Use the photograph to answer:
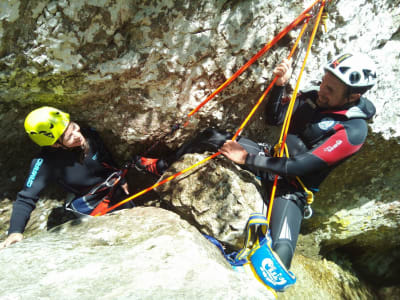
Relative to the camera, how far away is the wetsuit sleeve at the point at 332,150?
2.78m

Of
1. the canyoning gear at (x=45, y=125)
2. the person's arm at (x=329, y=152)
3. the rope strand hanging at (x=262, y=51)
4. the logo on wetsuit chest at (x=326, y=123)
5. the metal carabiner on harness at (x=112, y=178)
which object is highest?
the rope strand hanging at (x=262, y=51)

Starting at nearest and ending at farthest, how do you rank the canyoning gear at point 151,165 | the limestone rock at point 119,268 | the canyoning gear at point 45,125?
the limestone rock at point 119,268, the canyoning gear at point 45,125, the canyoning gear at point 151,165

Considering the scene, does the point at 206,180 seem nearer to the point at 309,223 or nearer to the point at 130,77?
the point at 130,77

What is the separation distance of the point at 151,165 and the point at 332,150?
239 cm

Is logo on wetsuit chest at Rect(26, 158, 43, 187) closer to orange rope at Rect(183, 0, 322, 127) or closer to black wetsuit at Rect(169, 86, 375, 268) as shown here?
black wetsuit at Rect(169, 86, 375, 268)

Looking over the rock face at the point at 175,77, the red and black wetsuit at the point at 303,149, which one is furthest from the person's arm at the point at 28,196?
the red and black wetsuit at the point at 303,149

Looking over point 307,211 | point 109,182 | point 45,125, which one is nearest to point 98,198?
point 109,182

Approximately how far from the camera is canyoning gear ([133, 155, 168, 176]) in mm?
3652

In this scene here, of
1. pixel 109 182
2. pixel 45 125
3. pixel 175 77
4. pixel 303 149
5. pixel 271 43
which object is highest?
pixel 271 43

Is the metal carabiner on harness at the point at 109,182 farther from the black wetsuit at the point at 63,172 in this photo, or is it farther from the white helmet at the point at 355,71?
the white helmet at the point at 355,71

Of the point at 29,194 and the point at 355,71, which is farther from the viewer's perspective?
the point at 29,194

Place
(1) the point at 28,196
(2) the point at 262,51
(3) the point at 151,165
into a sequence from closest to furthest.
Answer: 1. (1) the point at 28,196
2. (2) the point at 262,51
3. (3) the point at 151,165

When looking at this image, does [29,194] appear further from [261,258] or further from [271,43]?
[271,43]

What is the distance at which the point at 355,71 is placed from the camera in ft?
9.00
